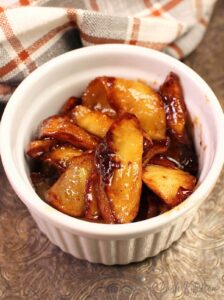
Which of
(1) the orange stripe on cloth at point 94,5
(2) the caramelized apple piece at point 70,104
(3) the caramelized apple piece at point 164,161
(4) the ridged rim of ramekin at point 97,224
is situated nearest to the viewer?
(4) the ridged rim of ramekin at point 97,224

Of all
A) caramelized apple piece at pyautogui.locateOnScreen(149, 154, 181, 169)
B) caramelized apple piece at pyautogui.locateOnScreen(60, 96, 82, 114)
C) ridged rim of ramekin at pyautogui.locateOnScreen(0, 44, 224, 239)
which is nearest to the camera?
ridged rim of ramekin at pyautogui.locateOnScreen(0, 44, 224, 239)

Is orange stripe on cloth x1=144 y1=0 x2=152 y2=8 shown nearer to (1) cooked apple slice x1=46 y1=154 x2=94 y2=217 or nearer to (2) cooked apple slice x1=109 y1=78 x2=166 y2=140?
(2) cooked apple slice x1=109 y1=78 x2=166 y2=140

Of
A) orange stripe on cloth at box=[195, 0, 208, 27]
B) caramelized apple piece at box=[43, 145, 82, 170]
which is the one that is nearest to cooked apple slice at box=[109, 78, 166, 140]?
caramelized apple piece at box=[43, 145, 82, 170]

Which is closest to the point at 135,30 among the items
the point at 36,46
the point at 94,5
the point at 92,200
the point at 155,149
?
the point at 94,5

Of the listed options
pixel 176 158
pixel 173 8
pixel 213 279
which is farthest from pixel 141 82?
pixel 213 279

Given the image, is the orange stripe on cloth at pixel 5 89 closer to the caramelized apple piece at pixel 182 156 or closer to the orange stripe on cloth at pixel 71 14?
the orange stripe on cloth at pixel 71 14

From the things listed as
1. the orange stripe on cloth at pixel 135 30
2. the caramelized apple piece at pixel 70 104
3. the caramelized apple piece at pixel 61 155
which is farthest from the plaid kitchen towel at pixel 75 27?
the caramelized apple piece at pixel 61 155
